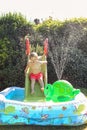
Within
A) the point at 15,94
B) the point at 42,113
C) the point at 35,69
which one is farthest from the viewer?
the point at 15,94

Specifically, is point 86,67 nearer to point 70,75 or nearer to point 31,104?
point 70,75

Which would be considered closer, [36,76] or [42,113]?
[42,113]

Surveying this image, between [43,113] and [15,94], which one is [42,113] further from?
[15,94]

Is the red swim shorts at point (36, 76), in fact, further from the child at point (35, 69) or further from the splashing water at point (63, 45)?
the splashing water at point (63, 45)

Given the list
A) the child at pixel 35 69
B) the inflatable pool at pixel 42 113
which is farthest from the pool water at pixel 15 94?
the inflatable pool at pixel 42 113

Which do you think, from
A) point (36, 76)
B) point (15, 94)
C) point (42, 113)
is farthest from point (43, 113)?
point (15, 94)

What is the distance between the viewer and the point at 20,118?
657cm

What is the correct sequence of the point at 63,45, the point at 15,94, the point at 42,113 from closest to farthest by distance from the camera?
the point at 42,113
the point at 15,94
the point at 63,45

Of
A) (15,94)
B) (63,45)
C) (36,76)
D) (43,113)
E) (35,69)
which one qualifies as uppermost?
(63,45)

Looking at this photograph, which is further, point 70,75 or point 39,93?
point 70,75

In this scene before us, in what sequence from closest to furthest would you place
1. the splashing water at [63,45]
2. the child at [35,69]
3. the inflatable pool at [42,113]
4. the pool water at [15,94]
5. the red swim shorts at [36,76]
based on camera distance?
the inflatable pool at [42,113]
the child at [35,69]
the red swim shorts at [36,76]
the pool water at [15,94]
the splashing water at [63,45]

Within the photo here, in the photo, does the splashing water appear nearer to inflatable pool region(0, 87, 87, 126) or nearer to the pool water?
the pool water

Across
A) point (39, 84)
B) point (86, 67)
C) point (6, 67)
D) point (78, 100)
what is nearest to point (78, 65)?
point (86, 67)

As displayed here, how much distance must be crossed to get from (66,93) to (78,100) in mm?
624
